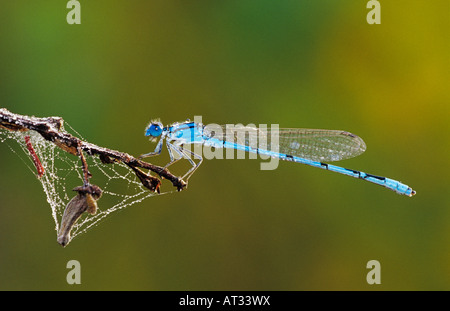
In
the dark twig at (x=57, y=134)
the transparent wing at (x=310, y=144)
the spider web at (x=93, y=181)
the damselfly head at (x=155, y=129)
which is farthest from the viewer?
the transparent wing at (x=310, y=144)

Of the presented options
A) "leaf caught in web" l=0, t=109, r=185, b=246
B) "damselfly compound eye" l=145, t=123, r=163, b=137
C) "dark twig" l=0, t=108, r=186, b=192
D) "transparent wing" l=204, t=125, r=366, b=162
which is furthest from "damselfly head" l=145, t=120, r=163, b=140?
"dark twig" l=0, t=108, r=186, b=192

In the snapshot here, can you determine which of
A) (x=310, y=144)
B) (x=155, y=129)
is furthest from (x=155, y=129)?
(x=310, y=144)

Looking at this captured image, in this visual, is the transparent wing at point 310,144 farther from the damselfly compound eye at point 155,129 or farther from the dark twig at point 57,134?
the dark twig at point 57,134

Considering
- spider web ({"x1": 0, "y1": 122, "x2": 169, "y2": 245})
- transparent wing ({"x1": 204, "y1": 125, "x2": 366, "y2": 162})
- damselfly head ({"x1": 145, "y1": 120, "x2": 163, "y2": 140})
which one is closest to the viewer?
damselfly head ({"x1": 145, "y1": 120, "x2": 163, "y2": 140})

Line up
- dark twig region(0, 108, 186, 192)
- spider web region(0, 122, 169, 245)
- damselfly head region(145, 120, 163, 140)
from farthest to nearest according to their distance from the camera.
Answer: spider web region(0, 122, 169, 245) → damselfly head region(145, 120, 163, 140) → dark twig region(0, 108, 186, 192)

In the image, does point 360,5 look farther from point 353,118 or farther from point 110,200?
point 110,200

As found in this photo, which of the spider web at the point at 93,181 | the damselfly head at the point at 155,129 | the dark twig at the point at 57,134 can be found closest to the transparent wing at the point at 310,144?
the damselfly head at the point at 155,129

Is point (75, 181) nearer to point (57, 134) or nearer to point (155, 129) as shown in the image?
point (155, 129)

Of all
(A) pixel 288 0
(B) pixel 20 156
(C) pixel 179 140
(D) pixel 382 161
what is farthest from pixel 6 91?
(D) pixel 382 161

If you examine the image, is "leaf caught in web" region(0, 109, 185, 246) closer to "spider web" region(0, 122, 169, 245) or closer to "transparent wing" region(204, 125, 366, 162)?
"spider web" region(0, 122, 169, 245)

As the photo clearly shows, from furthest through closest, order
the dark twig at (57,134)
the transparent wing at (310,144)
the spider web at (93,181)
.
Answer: the transparent wing at (310,144)
the spider web at (93,181)
the dark twig at (57,134)

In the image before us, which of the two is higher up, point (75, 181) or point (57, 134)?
point (75, 181)
